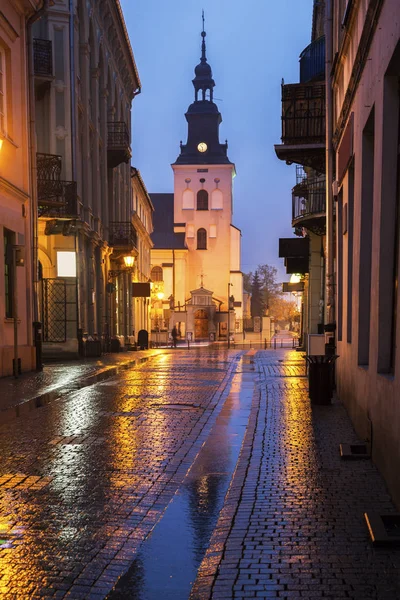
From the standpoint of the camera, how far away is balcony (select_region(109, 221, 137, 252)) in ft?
116

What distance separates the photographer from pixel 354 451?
7.44 meters

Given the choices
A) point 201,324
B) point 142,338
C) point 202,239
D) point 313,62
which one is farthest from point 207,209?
point 313,62

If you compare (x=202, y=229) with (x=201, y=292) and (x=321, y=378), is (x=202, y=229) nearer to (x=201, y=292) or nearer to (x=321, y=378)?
(x=201, y=292)

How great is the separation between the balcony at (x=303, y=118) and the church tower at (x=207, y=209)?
66.7m

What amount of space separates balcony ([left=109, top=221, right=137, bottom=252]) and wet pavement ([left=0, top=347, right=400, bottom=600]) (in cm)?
2511

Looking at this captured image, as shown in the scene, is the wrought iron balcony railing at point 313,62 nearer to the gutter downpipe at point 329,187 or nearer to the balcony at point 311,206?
the balcony at point 311,206

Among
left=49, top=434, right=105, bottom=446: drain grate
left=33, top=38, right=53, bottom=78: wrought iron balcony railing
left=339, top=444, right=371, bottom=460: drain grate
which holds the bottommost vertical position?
left=49, top=434, right=105, bottom=446: drain grate

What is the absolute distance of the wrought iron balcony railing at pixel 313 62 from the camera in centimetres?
2045

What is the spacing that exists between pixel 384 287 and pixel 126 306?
3437cm

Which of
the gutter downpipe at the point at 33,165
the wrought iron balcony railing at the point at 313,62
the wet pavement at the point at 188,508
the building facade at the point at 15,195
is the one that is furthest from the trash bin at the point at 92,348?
the wet pavement at the point at 188,508

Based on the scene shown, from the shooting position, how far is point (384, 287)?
648 cm

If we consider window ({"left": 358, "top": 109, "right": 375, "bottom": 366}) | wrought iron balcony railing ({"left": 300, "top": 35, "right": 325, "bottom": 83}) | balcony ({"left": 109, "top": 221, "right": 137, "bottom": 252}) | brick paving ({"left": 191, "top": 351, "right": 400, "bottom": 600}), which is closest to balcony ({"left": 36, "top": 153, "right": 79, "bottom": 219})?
wrought iron balcony railing ({"left": 300, "top": 35, "right": 325, "bottom": 83})

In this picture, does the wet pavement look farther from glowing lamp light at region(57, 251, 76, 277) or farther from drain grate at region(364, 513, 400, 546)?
glowing lamp light at region(57, 251, 76, 277)

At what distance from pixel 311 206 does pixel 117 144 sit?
13.8m
